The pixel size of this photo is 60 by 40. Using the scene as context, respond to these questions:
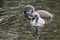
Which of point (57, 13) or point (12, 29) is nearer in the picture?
point (12, 29)

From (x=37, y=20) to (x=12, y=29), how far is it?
0.69 meters

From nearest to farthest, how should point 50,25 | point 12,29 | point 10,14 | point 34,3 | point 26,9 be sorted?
point 12,29
point 50,25
point 10,14
point 26,9
point 34,3

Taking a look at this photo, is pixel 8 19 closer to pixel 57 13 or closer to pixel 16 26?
pixel 16 26

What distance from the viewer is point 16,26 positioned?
19.4ft

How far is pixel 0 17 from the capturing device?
6434 millimetres

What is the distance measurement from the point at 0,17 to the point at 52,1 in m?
2.16

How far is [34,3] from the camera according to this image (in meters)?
7.72

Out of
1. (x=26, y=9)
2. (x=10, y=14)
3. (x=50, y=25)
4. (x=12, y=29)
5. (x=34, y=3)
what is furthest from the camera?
(x=34, y=3)

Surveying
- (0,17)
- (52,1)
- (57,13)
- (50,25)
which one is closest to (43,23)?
(50,25)

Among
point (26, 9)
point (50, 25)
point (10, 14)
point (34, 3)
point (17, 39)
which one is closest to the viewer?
point (17, 39)

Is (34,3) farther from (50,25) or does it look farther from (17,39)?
(17,39)

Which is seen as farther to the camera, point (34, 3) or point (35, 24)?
point (34, 3)

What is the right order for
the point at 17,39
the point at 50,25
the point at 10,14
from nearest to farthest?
the point at 17,39 < the point at 50,25 < the point at 10,14

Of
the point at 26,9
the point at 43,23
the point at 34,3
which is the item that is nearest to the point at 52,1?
the point at 34,3
